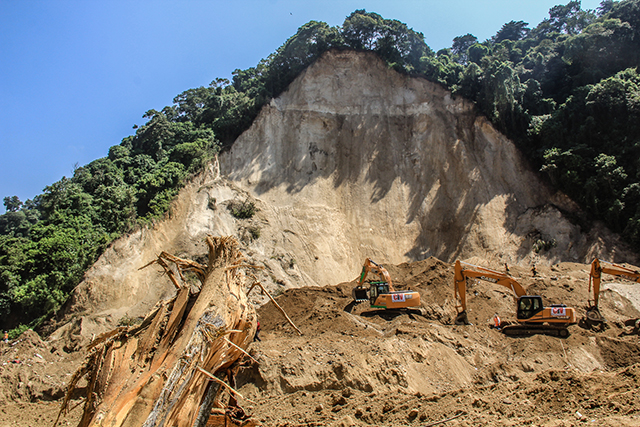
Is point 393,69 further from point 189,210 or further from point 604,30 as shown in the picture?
point 189,210

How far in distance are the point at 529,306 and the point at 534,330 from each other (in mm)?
851

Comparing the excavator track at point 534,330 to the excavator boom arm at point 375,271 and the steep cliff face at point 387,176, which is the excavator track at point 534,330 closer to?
the excavator boom arm at point 375,271

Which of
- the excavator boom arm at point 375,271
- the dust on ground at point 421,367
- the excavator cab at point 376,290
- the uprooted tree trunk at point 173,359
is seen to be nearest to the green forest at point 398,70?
the dust on ground at point 421,367

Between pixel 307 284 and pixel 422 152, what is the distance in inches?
506

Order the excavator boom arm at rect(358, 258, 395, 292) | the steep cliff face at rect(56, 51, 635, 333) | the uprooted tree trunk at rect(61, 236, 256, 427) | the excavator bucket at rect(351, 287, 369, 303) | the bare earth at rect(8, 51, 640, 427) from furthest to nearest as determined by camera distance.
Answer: the steep cliff face at rect(56, 51, 635, 333)
the excavator bucket at rect(351, 287, 369, 303)
the excavator boom arm at rect(358, 258, 395, 292)
the bare earth at rect(8, 51, 640, 427)
the uprooted tree trunk at rect(61, 236, 256, 427)

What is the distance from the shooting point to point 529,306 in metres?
14.1

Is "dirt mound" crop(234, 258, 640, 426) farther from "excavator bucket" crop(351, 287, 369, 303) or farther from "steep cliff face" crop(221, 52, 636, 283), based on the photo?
"steep cliff face" crop(221, 52, 636, 283)

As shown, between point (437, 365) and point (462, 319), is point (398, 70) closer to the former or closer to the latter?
point (462, 319)

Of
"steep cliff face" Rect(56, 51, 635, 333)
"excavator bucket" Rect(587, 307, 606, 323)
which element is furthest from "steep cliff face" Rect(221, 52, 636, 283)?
"excavator bucket" Rect(587, 307, 606, 323)

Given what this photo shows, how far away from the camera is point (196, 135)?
28.2 meters

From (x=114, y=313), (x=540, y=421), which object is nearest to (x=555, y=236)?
(x=540, y=421)

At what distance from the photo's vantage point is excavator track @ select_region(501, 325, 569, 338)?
45.3 ft

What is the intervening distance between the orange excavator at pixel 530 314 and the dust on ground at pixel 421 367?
22.2 inches

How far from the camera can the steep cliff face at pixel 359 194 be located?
22250mm
